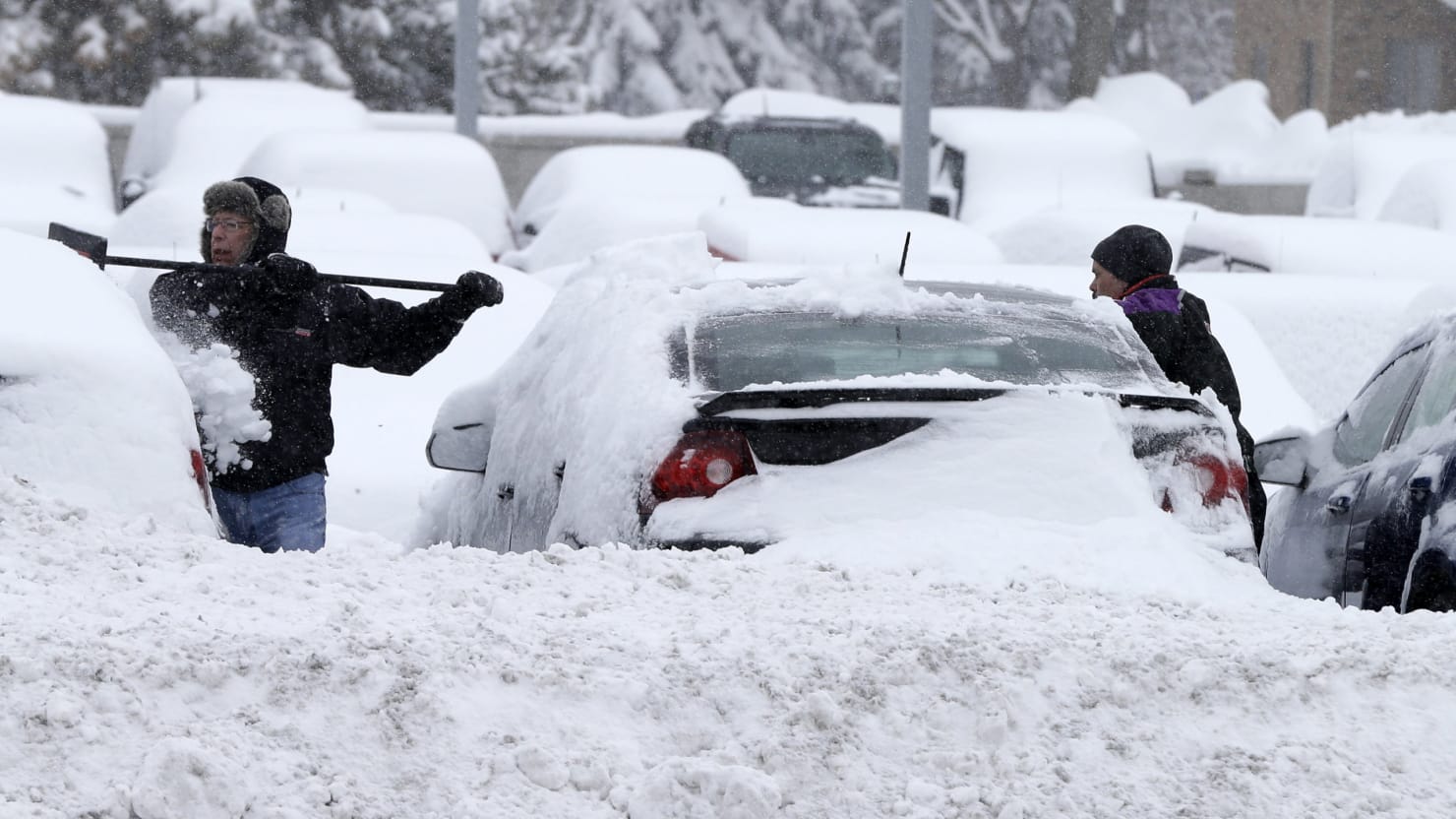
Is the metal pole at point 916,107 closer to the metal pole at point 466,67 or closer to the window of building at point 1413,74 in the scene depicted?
the metal pole at point 466,67

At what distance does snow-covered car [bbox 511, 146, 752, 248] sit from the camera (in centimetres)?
1470

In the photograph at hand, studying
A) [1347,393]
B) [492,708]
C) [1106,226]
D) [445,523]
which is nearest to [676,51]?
[1106,226]

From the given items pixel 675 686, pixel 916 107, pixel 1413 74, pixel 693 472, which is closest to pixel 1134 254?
pixel 693 472

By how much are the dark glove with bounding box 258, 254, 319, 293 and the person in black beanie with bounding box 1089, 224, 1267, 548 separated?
2238mm

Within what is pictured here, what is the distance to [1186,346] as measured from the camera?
6.02 m

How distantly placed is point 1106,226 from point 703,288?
23.1 feet

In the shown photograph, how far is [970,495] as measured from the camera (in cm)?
437

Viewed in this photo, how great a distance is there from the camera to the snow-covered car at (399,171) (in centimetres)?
1435

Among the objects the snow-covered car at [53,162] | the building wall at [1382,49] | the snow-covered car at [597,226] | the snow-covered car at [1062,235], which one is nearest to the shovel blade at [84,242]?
the snow-covered car at [597,226]

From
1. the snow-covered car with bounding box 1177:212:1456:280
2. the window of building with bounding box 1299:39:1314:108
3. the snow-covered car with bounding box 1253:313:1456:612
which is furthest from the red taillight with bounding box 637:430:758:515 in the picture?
the window of building with bounding box 1299:39:1314:108

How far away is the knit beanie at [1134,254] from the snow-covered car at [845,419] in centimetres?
92

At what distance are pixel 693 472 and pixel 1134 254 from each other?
2.33 m

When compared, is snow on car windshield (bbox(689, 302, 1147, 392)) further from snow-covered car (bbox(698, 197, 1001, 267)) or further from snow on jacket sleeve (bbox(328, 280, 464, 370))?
snow-covered car (bbox(698, 197, 1001, 267))

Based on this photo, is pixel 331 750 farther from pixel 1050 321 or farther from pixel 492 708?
pixel 1050 321
